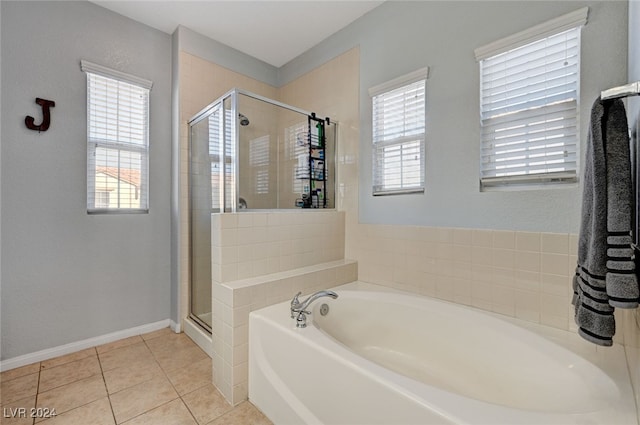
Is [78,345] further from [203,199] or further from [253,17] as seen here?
[253,17]

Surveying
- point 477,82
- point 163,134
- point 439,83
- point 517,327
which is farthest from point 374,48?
point 517,327

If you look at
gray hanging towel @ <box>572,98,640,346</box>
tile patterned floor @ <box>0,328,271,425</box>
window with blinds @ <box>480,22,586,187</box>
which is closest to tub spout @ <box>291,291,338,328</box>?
tile patterned floor @ <box>0,328,271,425</box>

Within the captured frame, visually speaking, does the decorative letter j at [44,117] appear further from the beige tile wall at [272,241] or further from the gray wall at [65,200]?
the beige tile wall at [272,241]

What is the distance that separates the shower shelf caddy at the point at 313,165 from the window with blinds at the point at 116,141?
4.75 feet

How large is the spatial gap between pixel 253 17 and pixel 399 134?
1.67 meters

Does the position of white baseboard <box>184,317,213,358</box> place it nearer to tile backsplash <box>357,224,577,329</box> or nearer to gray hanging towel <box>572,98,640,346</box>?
tile backsplash <box>357,224,577,329</box>

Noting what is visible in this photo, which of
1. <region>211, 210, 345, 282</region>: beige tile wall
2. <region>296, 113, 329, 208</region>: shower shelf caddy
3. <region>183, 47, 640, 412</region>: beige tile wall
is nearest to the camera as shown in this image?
<region>183, 47, 640, 412</region>: beige tile wall

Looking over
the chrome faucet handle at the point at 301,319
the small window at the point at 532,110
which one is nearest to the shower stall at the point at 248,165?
the chrome faucet handle at the point at 301,319

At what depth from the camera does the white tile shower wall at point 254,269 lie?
178cm

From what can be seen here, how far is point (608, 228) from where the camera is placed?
0.82 meters

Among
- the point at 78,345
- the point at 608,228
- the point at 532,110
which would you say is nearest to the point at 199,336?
the point at 78,345

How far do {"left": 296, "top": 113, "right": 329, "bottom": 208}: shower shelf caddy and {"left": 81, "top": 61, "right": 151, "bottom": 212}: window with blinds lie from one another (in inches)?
57.0

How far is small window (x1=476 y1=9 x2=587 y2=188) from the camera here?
1563mm

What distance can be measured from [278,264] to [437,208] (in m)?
1.23
